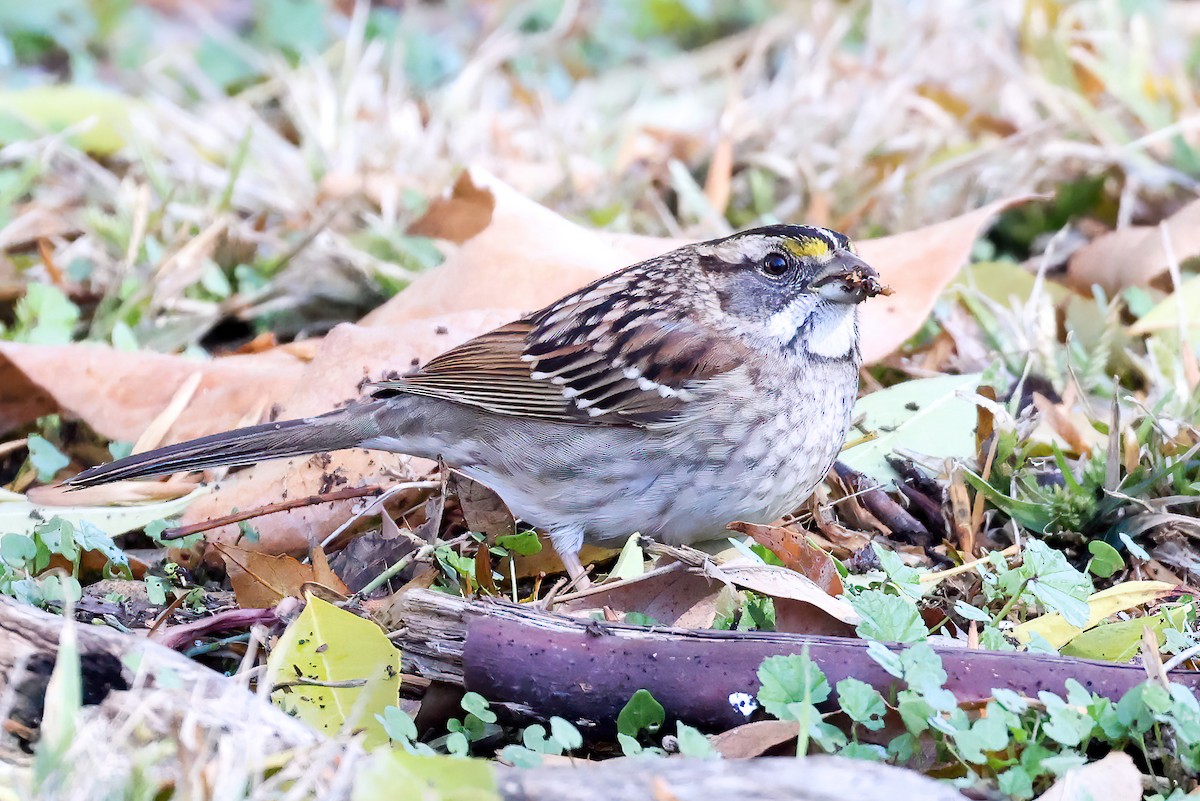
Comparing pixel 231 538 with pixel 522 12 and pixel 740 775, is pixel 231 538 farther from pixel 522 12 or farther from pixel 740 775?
pixel 522 12

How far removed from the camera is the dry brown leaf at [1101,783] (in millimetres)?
2004

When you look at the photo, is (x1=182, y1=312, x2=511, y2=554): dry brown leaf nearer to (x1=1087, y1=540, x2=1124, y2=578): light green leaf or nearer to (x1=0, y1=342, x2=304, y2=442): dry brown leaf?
(x1=0, y1=342, x2=304, y2=442): dry brown leaf

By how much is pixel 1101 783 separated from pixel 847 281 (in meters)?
1.46

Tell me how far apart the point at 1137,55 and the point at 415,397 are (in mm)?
3177

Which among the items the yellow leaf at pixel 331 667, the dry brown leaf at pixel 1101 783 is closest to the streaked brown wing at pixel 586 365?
the yellow leaf at pixel 331 667

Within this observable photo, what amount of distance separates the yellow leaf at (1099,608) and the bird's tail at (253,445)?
5.06ft

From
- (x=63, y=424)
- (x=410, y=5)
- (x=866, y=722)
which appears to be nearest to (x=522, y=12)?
(x=410, y=5)

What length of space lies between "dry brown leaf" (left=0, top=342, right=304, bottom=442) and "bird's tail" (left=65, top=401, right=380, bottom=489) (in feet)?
1.09

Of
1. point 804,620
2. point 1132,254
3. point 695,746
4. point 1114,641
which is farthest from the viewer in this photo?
point 1132,254

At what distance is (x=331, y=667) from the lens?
89.8 inches

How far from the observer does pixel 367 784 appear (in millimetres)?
1754

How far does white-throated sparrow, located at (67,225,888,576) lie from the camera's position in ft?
9.96

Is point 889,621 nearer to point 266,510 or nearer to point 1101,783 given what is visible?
point 1101,783

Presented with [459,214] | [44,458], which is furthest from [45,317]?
[459,214]
